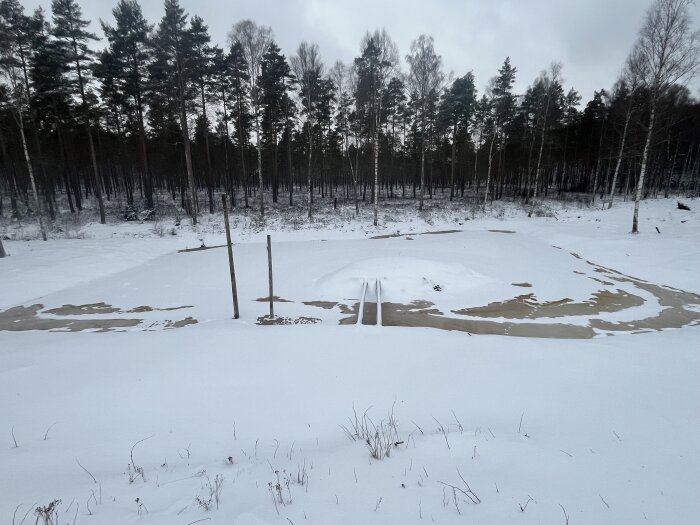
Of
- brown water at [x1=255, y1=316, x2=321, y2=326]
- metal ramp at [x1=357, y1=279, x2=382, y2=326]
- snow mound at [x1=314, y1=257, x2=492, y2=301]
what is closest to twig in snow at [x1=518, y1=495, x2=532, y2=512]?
metal ramp at [x1=357, y1=279, x2=382, y2=326]

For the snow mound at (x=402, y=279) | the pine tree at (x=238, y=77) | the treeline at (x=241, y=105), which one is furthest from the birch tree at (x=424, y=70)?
the snow mound at (x=402, y=279)

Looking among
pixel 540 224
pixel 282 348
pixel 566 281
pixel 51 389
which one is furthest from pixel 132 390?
pixel 540 224

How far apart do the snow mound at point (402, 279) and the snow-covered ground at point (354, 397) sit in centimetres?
7

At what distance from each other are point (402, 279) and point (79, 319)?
9467 mm

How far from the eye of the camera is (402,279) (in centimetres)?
1020

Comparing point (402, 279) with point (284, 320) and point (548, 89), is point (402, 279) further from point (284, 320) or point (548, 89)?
point (548, 89)

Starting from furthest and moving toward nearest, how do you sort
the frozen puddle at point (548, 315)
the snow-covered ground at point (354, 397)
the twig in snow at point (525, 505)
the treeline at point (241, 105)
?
1. the treeline at point (241, 105)
2. the frozen puddle at point (548, 315)
3. the snow-covered ground at point (354, 397)
4. the twig in snow at point (525, 505)

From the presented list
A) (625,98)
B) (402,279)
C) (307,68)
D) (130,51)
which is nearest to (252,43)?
(307,68)

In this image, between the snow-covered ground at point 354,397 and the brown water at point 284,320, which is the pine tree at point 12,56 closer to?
the snow-covered ground at point 354,397

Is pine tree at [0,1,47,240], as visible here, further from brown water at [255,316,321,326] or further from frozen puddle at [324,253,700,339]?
frozen puddle at [324,253,700,339]

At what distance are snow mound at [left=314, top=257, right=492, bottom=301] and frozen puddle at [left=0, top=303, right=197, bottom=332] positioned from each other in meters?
4.45

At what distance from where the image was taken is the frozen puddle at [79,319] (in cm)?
763

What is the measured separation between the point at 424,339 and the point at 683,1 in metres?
21.6

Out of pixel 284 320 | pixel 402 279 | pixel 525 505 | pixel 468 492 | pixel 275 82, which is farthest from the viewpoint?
pixel 275 82
